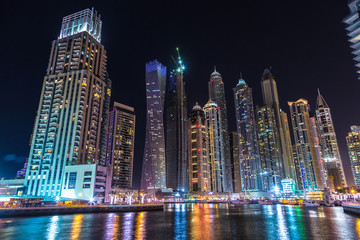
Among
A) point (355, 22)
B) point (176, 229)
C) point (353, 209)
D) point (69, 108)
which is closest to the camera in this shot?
point (176, 229)

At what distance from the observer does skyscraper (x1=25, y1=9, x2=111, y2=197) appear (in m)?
130

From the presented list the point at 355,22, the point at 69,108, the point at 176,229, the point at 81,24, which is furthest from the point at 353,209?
the point at 81,24

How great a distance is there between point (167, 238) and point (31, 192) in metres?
124

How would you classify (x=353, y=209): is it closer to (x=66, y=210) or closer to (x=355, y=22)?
(x=355, y=22)

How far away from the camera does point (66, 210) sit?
84188 millimetres

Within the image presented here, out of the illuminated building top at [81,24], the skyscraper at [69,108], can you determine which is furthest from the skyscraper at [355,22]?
the illuminated building top at [81,24]

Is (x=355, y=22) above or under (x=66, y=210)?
above

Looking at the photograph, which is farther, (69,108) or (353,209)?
(69,108)

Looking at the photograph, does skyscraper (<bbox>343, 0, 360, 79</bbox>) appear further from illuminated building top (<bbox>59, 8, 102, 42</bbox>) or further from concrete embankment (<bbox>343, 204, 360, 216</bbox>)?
illuminated building top (<bbox>59, 8, 102, 42</bbox>)

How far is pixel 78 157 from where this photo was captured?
135 meters

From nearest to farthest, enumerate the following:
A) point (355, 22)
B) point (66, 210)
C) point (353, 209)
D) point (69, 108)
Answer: point (355, 22) < point (353, 209) < point (66, 210) < point (69, 108)

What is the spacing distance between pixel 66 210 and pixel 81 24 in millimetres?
133299

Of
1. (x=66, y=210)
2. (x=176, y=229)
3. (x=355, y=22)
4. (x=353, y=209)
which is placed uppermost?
(x=355, y=22)

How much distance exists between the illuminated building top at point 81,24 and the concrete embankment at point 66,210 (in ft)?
409
